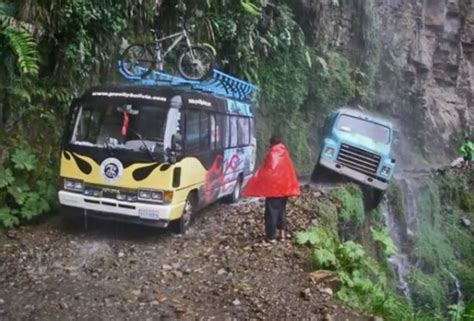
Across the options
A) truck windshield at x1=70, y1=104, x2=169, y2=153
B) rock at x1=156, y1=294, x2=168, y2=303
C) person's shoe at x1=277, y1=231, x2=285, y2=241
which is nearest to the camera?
rock at x1=156, y1=294, x2=168, y2=303

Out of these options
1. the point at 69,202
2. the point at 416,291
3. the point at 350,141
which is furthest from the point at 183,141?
the point at 416,291

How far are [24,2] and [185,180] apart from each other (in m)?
3.87

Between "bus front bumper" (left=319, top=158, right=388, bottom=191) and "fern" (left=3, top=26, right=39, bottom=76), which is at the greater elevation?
"fern" (left=3, top=26, right=39, bottom=76)

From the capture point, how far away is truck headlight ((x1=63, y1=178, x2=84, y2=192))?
28.7 feet

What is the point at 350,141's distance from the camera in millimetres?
14922

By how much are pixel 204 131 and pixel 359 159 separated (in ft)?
20.7

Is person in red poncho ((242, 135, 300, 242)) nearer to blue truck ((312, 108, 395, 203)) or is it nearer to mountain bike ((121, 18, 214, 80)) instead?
mountain bike ((121, 18, 214, 80))

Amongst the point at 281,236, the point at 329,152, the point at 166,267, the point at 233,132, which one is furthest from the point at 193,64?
the point at 329,152

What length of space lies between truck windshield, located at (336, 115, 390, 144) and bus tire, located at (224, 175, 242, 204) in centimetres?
379

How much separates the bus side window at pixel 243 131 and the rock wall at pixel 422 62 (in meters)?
11.9

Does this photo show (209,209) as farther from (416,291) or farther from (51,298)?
(416,291)

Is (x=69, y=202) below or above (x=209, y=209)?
above

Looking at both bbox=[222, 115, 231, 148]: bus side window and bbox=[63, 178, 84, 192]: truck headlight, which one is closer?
bbox=[63, 178, 84, 192]: truck headlight

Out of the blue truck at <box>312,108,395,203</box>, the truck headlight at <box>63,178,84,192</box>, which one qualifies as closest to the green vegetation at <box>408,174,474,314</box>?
the blue truck at <box>312,108,395,203</box>
